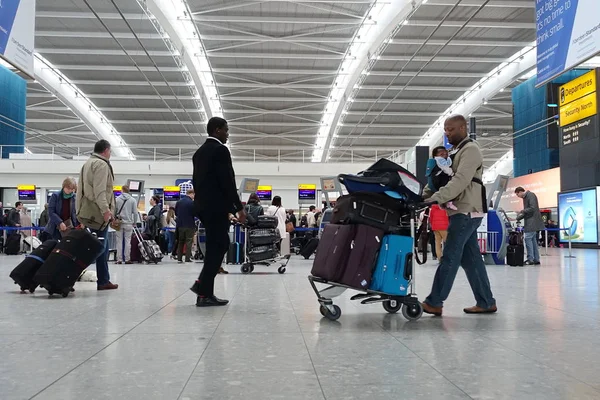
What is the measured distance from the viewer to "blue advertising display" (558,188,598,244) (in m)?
23.6

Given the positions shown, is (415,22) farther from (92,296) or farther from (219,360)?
(219,360)

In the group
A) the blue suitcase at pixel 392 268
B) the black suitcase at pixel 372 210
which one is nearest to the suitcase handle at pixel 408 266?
the blue suitcase at pixel 392 268

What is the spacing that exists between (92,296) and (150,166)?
971 inches

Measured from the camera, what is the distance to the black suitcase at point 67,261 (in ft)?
18.5

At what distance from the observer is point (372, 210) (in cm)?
418

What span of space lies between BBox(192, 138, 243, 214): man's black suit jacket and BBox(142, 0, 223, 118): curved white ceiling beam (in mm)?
17222

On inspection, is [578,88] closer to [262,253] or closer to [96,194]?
[262,253]

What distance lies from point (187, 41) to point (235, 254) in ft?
52.2

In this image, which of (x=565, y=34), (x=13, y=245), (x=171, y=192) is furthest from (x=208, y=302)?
(x=171, y=192)

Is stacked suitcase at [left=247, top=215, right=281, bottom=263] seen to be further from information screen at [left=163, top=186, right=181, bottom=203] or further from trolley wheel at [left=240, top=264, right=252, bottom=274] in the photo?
information screen at [left=163, top=186, right=181, bottom=203]

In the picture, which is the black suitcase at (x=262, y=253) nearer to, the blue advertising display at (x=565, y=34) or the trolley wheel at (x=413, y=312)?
the blue advertising display at (x=565, y=34)

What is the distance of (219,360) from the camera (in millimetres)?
2781

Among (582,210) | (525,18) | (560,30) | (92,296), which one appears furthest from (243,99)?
(92,296)

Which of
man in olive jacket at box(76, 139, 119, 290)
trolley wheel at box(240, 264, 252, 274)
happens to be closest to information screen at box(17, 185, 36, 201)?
trolley wheel at box(240, 264, 252, 274)
